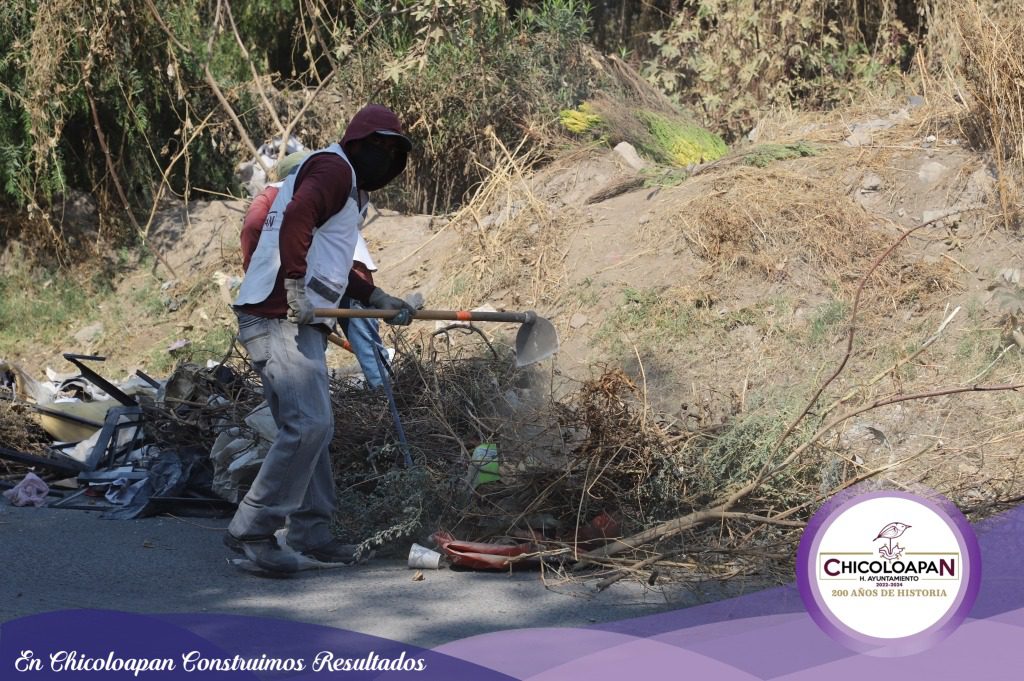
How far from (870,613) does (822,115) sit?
7989mm

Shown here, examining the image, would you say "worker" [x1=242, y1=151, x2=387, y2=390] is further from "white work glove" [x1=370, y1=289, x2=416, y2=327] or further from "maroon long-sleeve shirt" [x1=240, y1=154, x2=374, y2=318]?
"maroon long-sleeve shirt" [x1=240, y1=154, x2=374, y2=318]

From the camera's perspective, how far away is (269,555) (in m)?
4.96

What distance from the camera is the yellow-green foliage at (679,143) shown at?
11.5 m

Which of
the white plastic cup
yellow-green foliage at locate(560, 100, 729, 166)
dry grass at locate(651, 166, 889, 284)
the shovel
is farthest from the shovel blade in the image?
yellow-green foliage at locate(560, 100, 729, 166)

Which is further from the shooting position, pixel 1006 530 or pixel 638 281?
pixel 638 281

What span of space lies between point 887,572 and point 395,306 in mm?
2551

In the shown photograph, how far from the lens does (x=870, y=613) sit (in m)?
4.03

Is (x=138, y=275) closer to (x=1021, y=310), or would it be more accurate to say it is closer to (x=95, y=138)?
(x=95, y=138)

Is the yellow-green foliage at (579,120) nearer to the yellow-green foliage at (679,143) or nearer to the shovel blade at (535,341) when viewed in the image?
the yellow-green foliage at (679,143)

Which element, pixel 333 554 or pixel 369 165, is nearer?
pixel 369 165

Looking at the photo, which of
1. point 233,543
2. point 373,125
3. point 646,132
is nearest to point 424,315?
point 373,125

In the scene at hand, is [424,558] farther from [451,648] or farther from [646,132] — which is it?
[646,132]

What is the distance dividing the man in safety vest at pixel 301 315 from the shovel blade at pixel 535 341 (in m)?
0.85

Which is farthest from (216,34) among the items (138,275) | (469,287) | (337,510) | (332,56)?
(337,510)
